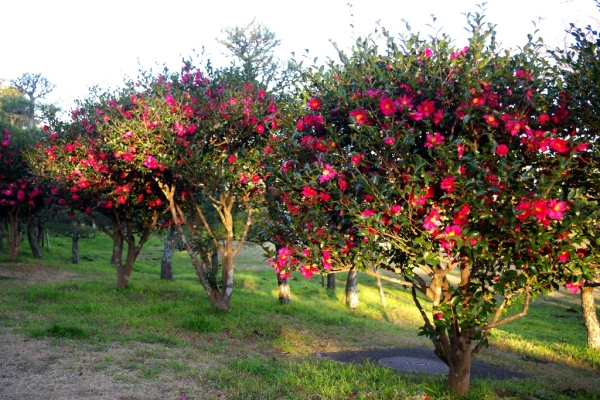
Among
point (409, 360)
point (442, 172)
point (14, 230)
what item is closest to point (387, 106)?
point (442, 172)

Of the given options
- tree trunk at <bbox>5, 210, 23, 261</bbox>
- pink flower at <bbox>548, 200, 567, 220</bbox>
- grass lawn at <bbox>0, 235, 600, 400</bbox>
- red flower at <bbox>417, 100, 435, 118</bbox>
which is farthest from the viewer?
tree trunk at <bbox>5, 210, 23, 261</bbox>

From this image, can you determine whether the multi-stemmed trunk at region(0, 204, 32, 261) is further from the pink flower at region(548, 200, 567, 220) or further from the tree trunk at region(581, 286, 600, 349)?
the pink flower at region(548, 200, 567, 220)

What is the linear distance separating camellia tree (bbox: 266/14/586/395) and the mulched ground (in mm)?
3047

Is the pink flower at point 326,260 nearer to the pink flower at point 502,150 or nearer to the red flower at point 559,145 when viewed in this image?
the pink flower at point 502,150

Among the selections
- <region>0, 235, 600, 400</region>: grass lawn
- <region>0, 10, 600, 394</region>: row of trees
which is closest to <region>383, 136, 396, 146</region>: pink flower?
<region>0, 10, 600, 394</region>: row of trees

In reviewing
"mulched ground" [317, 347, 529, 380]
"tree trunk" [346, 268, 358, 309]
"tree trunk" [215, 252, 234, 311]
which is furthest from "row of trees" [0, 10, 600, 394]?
"tree trunk" [346, 268, 358, 309]

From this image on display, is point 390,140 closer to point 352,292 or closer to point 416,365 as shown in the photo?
point 416,365

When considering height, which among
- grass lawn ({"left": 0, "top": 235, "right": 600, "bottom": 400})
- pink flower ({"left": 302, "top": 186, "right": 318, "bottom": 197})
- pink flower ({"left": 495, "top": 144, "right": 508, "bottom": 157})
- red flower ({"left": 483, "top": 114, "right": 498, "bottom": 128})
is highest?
red flower ({"left": 483, "top": 114, "right": 498, "bottom": 128})

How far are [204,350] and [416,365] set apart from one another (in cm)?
395

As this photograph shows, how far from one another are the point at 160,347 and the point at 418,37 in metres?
6.63

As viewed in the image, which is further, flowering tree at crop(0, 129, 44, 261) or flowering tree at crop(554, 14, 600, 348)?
flowering tree at crop(0, 129, 44, 261)

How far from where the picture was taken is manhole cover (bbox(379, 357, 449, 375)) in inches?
369

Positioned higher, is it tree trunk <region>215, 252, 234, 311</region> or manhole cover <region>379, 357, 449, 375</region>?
tree trunk <region>215, 252, 234, 311</region>

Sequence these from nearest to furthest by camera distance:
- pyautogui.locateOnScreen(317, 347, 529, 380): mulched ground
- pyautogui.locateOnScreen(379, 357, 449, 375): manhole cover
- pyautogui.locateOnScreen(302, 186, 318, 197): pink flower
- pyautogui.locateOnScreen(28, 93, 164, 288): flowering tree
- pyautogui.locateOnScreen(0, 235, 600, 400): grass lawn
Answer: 1. pyautogui.locateOnScreen(302, 186, 318, 197): pink flower
2. pyautogui.locateOnScreen(0, 235, 600, 400): grass lawn
3. pyautogui.locateOnScreen(379, 357, 449, 375): manhole cover
4. pyautogui.locateOnScreen(317, 347, 529, 380): mulched ground
5. pyautogui.locateOnScreen(28, 93, 164, 288): flowering tree
